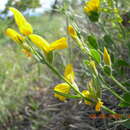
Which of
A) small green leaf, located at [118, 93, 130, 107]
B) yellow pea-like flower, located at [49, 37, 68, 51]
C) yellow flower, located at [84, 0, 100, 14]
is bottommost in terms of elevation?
small green leaf, located at [118, 93, 130, 107]

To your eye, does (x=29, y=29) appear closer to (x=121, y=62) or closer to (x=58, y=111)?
(x=121, y=62)

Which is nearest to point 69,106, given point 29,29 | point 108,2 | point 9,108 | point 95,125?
point 95,125

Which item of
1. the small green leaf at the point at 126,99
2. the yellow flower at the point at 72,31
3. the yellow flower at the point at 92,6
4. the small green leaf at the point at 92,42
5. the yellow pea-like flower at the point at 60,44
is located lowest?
the small green leaf at the point at 126,99

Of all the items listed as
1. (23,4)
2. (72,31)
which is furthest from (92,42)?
(23,4)

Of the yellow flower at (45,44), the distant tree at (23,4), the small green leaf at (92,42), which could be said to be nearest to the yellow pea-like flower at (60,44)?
the yellow flower at (45,44)

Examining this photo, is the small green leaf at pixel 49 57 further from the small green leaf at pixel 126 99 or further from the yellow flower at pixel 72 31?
the small green leaf at pixel 126 99

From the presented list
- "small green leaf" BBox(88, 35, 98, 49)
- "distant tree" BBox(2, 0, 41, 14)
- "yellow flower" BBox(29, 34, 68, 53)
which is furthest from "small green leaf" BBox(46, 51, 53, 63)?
"distant tree" BBox(2, 0, 41, 14)

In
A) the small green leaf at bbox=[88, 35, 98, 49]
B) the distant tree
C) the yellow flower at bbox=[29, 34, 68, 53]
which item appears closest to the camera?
the yellow flower at bbox=[29, 34, 68, 53]

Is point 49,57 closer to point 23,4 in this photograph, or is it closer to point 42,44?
point 42,44

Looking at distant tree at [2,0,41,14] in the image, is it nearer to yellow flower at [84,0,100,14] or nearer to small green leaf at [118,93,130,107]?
yellow flower at [84,0,100,14]
